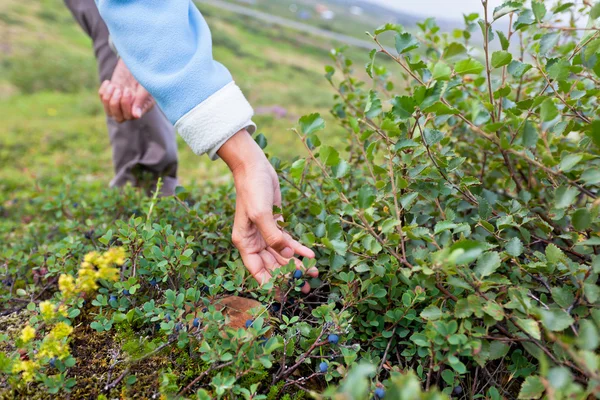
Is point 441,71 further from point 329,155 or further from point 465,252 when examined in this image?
point 465,252

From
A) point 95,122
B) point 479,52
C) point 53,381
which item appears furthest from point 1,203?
point 95,122

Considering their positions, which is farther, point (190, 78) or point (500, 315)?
point (190, 78)

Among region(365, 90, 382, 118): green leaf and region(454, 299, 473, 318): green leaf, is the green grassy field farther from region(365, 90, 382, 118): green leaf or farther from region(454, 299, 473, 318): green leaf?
region(454, 299, 473, 318): green leaf

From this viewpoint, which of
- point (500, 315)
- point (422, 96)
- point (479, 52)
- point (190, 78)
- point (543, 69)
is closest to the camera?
point (500, 315)

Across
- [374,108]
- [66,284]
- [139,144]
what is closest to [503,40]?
[374,108]

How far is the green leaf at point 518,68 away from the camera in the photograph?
1.46 m

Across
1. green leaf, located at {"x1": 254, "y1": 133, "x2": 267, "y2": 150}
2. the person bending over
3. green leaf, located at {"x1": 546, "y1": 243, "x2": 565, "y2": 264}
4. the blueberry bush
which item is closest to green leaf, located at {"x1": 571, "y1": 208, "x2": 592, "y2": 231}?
the blueberry bush

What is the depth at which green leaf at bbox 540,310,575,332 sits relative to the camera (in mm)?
995

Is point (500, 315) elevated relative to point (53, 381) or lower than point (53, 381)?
elevated

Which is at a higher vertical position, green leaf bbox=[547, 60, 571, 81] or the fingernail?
green leaf bbox=[547, 60, 571, 81]

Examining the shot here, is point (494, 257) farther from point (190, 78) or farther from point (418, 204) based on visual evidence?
point (190, 78)

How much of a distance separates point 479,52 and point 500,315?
5.07 ft

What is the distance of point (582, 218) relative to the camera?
1.15 metres

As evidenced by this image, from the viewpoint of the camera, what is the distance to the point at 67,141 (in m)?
6.14
